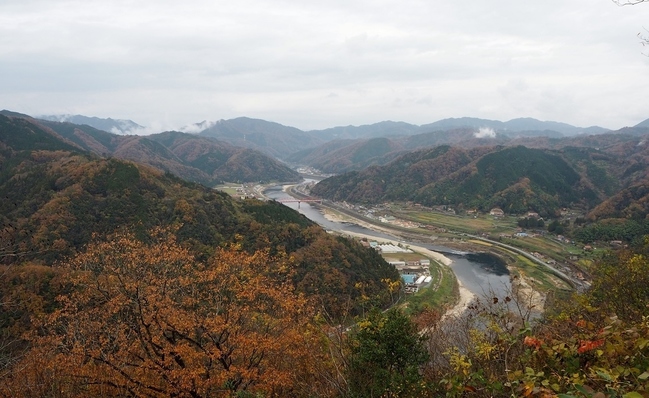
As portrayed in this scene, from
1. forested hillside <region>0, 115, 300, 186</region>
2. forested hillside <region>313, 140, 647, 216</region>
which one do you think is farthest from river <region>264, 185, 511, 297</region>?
forested hillside <region>0, 115, 300, 186</region>

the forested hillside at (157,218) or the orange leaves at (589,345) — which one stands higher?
the orange leaves at (589,345)

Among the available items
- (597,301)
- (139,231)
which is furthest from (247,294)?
(139,231)

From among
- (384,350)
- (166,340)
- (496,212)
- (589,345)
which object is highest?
(589,345)

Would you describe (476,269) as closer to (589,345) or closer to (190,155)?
(589,345)

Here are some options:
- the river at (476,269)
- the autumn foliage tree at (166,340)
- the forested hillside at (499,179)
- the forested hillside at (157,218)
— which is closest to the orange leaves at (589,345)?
the autumn foliage tree at (166,340)

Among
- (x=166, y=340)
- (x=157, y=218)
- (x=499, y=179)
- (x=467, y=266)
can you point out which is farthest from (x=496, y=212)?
(x=166, y=340)

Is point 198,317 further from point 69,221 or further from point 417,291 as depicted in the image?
point 417,291

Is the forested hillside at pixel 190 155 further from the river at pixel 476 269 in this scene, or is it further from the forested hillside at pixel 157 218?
the river at pixel 476 269

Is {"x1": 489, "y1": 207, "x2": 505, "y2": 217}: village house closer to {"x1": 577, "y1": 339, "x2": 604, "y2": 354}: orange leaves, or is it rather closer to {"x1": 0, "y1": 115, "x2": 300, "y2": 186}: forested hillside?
{"x1": 0, "y1": 115, "x2": 300, "y2": 186}: forested hillside
